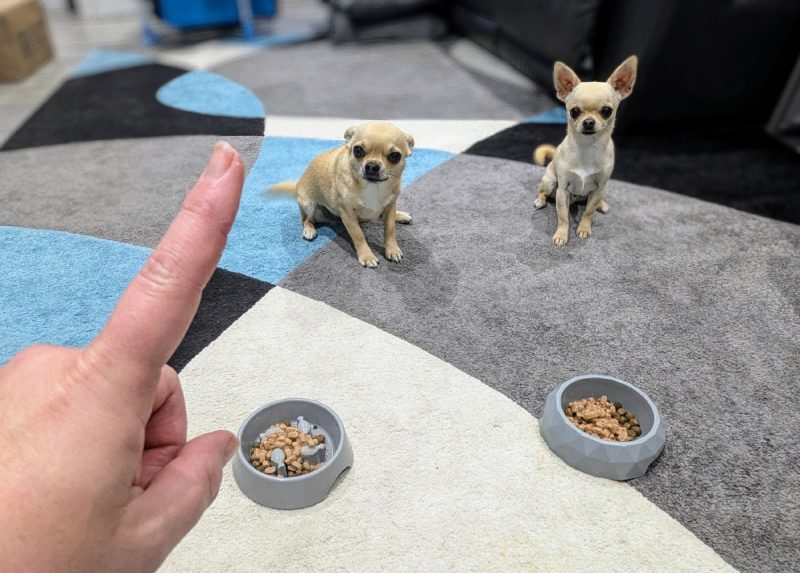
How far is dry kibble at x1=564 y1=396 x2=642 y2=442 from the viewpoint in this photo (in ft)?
3.92

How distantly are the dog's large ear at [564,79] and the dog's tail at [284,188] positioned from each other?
910mm

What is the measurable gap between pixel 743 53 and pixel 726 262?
1309mm

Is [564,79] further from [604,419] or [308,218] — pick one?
[604,419]

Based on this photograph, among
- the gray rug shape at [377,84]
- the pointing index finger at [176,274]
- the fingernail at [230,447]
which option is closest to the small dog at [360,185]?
the gray rug shape at [377,84]

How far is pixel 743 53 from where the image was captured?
2.54m

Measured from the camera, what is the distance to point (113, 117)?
2.75 m

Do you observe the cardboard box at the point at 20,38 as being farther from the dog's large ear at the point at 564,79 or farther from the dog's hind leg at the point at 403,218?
the dog's large ear at the point at 564,79

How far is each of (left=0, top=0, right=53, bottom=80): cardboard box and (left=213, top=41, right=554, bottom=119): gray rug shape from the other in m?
1.12

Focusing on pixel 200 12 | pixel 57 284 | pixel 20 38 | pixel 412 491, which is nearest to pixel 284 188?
pixel 57 284

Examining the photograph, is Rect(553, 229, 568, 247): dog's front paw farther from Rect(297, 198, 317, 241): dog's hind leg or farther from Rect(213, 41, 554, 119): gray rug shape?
Rect(213, 41, 554, 119): gray rug shape

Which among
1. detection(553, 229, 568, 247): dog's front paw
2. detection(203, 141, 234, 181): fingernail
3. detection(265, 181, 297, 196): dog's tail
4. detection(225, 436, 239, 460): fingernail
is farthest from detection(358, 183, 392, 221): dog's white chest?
detection(203, 141, 234, 181): fingernail

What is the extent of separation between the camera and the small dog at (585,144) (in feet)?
5.58

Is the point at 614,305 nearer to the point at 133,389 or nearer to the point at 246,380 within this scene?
the point at 246,380

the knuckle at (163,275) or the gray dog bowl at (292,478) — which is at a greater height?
the knuckle at (163,275)
